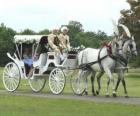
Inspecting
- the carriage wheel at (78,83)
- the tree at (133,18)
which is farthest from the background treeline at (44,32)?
the carriage wheel at (78,83)

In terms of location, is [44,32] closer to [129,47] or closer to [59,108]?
[129,47]

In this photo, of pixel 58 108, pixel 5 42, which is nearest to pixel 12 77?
pixel 58 108

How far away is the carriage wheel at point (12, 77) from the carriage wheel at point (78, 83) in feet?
8.29

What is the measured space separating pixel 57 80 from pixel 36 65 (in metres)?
2.21

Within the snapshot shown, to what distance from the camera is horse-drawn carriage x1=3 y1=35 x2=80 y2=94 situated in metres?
24.9

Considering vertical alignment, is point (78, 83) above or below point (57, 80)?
below

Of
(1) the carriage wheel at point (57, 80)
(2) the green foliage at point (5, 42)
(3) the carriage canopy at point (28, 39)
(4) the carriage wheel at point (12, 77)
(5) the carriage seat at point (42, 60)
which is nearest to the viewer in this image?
(1) the carriage wheel at point (57, 80)

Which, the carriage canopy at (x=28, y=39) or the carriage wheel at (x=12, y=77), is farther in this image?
the carriage wheel at (x=12, y=77)

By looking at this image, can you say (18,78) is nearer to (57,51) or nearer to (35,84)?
(35,84)

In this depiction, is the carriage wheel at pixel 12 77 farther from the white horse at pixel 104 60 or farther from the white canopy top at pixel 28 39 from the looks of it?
the white horse at pixel 104 60

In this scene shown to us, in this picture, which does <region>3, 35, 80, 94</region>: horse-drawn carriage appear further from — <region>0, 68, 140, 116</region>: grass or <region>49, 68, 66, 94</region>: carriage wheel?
<region>0, 68, 140, 116</region>: grass

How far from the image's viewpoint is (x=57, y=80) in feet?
80.2

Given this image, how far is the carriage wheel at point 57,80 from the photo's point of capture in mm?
24281

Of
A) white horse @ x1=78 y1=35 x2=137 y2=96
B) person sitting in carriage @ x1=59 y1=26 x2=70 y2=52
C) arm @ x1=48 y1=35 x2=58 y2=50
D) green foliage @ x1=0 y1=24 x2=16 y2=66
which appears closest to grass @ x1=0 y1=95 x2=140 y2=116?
white horse @ x1=78 y1=35 x2=137 y2=96
